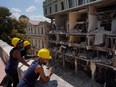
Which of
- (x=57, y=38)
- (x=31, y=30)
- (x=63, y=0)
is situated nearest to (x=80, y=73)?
(x=57, y=38)

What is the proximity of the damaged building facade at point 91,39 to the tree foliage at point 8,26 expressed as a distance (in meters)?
6.65

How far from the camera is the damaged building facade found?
822 inches

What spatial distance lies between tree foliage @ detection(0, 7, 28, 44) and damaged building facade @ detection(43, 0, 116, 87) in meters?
6.65

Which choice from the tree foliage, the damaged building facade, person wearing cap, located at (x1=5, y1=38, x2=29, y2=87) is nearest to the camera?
person wearing cap, located at (x1=5, y1=38, x2=29, y2=87)

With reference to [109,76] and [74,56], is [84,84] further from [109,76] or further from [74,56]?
[74,56]

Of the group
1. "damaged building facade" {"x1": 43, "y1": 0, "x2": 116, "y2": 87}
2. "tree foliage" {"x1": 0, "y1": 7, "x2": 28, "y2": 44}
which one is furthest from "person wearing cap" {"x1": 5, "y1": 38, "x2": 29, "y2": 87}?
"tree foliage" {"x1": 0, "y1": 7, "x2": 28, "y2": 44}

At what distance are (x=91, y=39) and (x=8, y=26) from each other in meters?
11.2

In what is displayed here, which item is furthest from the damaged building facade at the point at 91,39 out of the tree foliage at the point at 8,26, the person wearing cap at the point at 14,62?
the person wearing cap at the point at 14,62

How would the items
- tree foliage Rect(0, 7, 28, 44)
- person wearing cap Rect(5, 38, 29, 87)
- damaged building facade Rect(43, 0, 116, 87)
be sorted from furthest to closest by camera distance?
tree foliage Rect(0, 7, 28, 44) → damaged building facade Rect(43, 0, 116, 87) → person wearing cap Rect(5, 38, 29, 87)

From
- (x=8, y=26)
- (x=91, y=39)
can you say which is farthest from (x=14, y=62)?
(x=8, y=26)

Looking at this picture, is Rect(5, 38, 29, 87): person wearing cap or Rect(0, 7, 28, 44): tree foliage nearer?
Rect(5, 38, 29, 87): person wearing cap

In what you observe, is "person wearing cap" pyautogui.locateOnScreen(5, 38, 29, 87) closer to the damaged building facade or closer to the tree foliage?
the damaged building facade

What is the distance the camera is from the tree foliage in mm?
26042

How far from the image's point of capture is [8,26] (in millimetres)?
26531
